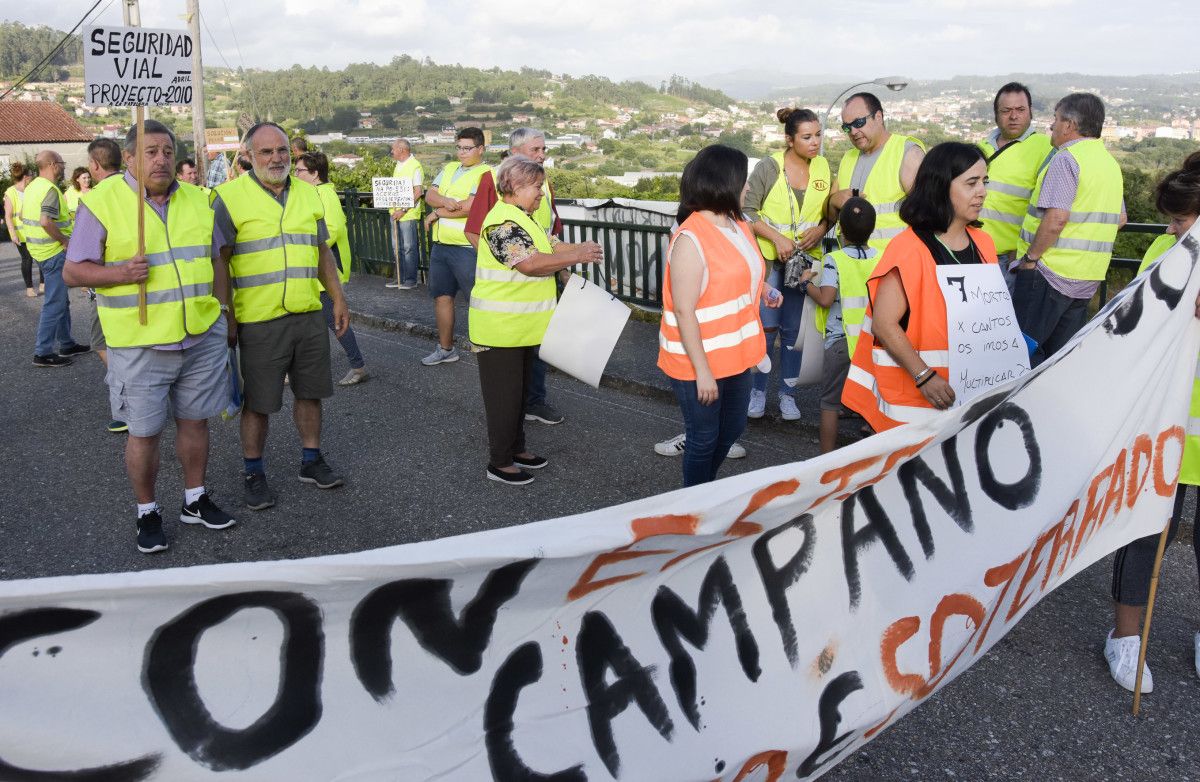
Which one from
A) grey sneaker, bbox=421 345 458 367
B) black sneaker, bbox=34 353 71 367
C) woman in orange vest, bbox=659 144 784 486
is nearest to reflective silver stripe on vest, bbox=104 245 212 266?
woman in orange vest, bbox=659 144 784 486

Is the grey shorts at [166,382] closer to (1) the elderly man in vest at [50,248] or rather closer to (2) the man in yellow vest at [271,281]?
(2) the man in yellow vest at [271,281]

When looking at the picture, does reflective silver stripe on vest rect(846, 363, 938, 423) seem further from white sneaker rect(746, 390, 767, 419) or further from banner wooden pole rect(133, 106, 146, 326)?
banner wooden pole rect(133, 106, 146, 326)

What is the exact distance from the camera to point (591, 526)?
2.13m

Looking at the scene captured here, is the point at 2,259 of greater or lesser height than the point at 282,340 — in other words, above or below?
below

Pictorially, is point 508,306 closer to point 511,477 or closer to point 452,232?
point 511,477

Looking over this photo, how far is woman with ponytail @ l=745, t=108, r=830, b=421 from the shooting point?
5.99 meters

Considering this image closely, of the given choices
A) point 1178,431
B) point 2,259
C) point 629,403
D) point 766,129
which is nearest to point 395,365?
point 629,403

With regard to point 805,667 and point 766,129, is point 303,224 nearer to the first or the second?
point 805,667

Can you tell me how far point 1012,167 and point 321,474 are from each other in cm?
464

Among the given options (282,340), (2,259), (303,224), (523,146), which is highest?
(523,146)

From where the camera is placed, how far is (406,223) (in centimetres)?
1294

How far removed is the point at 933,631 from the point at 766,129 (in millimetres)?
70343

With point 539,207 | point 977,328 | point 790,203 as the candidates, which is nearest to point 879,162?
point 790,203

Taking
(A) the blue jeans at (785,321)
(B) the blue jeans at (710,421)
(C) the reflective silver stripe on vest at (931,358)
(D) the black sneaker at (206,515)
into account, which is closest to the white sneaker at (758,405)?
(A) the blue jeans at (785,321)
